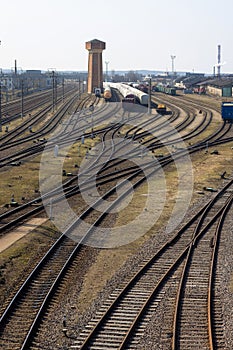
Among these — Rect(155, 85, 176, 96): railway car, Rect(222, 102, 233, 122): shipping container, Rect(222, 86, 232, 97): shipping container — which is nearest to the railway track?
Rect(222, 102, 233, 122): shipping container

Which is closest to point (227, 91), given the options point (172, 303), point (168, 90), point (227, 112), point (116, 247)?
point (168, 90)

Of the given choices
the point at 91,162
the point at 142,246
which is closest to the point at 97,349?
the point at 142,246

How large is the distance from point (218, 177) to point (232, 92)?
259ft

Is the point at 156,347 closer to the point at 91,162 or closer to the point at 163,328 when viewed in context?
the point at 163,328

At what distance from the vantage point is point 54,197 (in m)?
28.0

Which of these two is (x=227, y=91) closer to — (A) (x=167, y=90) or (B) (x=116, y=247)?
(A) (x=167, y=90)

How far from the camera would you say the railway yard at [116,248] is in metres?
14.6

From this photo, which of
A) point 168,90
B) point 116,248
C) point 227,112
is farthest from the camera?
point 168,90

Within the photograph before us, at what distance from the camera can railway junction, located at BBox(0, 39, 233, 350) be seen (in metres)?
14.6

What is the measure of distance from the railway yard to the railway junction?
1.9 inches

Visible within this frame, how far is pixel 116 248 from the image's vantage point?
20875mm

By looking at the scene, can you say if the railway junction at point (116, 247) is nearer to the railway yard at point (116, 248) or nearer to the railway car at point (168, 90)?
the railway yard at point (116, 248)

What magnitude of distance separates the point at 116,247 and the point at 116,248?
10 centimetres

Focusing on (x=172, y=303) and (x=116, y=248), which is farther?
(x=116, y=248)
